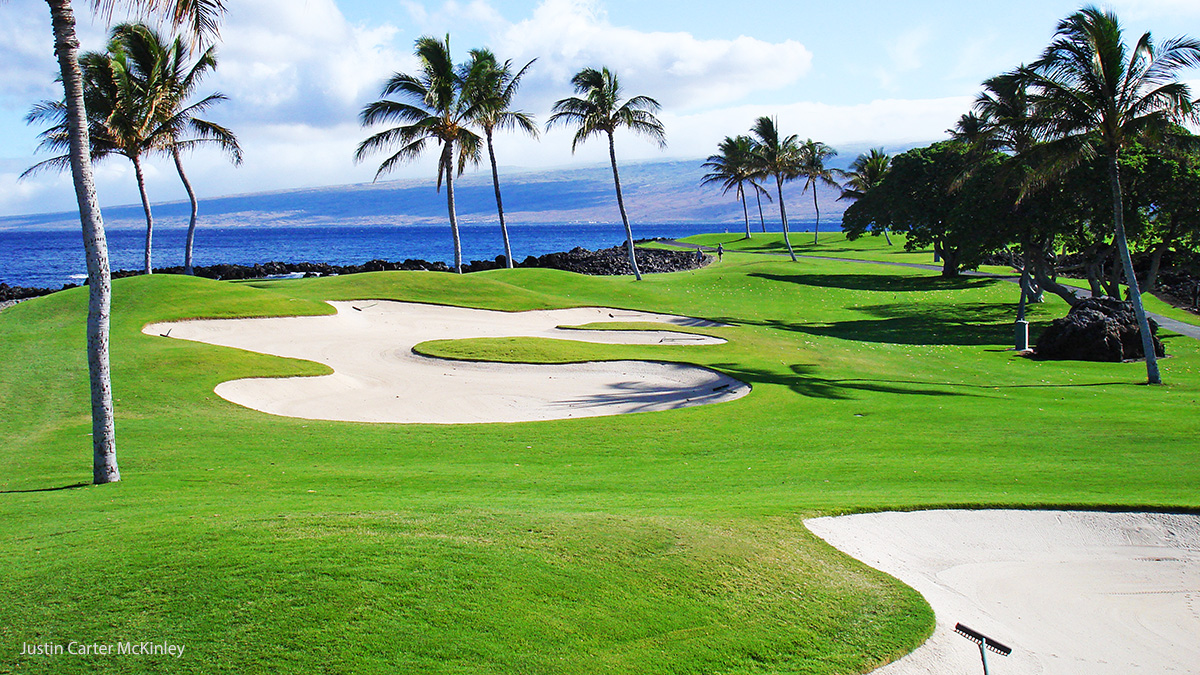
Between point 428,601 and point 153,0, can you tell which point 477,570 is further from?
point 153,0

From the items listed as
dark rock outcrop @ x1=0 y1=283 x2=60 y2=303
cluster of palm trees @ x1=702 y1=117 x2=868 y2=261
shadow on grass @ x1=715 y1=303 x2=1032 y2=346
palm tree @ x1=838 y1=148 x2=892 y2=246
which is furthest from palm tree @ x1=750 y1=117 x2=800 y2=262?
dark rock outcrop @ x1=0 y1=283 x2=60 y2=303

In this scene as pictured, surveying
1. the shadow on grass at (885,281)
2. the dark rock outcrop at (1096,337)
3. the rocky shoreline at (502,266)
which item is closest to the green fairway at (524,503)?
the dark rock outcrop at (1096,337)

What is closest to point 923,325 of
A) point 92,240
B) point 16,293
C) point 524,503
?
point 524,503

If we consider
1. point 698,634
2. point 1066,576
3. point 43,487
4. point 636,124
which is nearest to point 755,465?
point 1066,576

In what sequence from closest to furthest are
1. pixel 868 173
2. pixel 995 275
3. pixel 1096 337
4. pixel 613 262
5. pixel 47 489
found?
pixel 47 489 → pixel 1096 337 → pixel 995 275 → pixel 613 262 → pixel 868 173

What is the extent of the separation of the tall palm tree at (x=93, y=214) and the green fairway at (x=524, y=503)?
72 cm

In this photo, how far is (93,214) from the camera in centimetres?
1045

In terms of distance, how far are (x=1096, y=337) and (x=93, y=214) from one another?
94.8 ft

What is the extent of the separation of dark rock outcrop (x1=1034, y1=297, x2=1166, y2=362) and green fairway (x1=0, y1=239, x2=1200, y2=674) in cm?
162

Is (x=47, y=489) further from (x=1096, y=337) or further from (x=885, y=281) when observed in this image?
(x=885, y=281)

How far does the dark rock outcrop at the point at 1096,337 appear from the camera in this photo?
2589cm

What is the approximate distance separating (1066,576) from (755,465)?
4930 mm

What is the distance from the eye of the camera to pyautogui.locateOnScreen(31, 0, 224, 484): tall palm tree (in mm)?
10289

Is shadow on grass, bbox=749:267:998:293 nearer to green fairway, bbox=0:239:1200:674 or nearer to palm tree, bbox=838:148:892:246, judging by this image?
green fairway, bbox=0:239:1200:674
